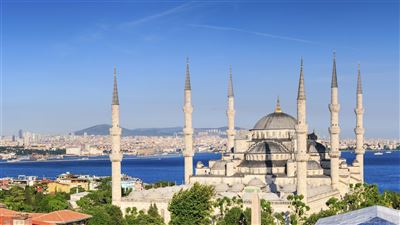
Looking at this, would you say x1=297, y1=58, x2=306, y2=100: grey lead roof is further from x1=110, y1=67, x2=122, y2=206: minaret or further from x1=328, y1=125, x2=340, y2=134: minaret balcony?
x1=110, y1=67, x2=122, y2=206: minaret

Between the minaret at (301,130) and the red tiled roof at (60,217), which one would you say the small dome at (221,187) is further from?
the red tiled roof at (60,217)

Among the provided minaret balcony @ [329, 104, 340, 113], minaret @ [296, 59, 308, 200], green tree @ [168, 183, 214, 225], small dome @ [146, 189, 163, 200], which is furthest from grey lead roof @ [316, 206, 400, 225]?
minaret balcony @ [329, 104, 340, 113]

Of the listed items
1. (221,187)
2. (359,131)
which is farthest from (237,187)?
(359,131)

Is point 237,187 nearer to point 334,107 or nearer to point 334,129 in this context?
point 334,129

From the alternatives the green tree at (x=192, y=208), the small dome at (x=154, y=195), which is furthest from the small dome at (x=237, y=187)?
the green tree at (x=192, y=208)

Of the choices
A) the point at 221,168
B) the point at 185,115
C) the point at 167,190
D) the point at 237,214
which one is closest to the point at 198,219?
the point at 237,214

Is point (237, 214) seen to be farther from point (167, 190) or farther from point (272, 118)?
point (272, 118)
